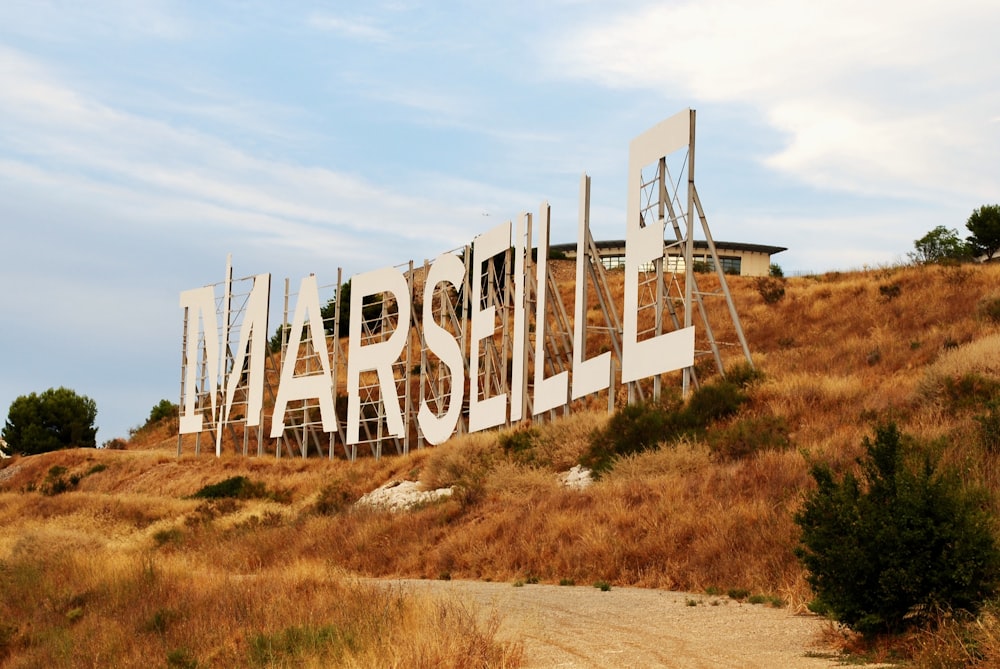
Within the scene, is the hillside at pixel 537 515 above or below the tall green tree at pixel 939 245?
below

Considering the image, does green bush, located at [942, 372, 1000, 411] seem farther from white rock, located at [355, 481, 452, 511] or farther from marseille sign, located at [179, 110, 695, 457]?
white rock, located at [355, 481, 452, 511]

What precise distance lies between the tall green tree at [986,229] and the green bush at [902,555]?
5287cm

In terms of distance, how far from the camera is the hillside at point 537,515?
49.2ft

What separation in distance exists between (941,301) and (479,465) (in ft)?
58.6

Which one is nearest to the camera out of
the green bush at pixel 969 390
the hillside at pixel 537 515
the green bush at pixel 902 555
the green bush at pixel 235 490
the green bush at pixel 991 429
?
the green bush at pixel 902 555

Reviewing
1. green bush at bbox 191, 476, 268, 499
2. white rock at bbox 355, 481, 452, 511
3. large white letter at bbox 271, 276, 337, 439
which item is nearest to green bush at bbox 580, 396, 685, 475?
white rock at bbox 355, 481, 452, 511

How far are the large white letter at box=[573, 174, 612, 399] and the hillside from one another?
1.52m

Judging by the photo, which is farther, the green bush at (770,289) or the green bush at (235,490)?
the green bush at (770,289)

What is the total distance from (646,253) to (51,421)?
4494 cm

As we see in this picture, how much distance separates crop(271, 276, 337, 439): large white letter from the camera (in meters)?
41.7

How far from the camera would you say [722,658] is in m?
9.97

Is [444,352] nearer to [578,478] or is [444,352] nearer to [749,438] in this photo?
[578,478]

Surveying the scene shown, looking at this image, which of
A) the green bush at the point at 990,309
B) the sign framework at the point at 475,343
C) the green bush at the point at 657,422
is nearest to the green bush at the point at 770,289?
the sign framework at the point at 475,343

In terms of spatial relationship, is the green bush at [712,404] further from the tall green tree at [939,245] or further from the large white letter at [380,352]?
the tall green tree at [939,245]
